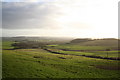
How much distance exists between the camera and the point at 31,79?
2456cm

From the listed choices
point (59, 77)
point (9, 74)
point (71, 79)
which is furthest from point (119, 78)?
point (9, 74)

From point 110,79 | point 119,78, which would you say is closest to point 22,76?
point 110,79

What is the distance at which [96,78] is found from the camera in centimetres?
2741

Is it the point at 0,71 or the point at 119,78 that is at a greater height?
the point at 0,71

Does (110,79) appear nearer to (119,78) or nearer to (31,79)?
(119,78)

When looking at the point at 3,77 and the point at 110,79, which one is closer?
A: the point at 3,77

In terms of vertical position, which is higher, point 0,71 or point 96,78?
point 0,71

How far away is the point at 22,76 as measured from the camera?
2548cm

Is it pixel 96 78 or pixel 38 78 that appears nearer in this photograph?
pixel 38 78

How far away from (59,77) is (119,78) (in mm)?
16767

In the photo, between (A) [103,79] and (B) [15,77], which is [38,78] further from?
(A) [103,79]

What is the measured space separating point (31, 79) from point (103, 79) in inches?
760

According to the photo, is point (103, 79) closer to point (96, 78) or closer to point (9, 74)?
point (96, 78)

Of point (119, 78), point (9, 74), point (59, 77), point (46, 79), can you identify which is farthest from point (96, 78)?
point (9, 74)
